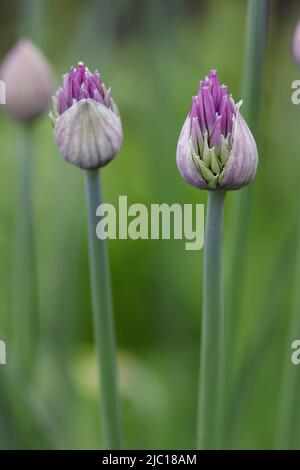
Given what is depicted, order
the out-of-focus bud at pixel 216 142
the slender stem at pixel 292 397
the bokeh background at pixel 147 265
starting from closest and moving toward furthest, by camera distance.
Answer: the out-of-focus bud at pixel 216 142, the slender stem at pixel 292 397, the bokeh background at pixel 147 265

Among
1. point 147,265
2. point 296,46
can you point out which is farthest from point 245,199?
point 147,265

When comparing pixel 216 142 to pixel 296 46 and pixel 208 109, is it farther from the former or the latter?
pixel 296 46

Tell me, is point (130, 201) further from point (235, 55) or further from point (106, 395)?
point (106, 395)

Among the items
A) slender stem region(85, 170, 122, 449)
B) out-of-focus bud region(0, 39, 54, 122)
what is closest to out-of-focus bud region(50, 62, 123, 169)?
slender stem region(85, 170, 122, 449)

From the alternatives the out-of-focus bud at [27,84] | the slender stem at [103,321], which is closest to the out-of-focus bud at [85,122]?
the slender stem at [103,321]

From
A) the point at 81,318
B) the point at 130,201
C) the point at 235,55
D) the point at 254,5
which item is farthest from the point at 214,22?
the point at 254,5

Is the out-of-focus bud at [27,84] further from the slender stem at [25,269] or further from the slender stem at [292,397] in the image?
the slender stem at [292,397]

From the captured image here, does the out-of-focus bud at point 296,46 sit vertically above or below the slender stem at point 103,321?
above

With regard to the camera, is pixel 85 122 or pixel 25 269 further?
pixel 25 269
